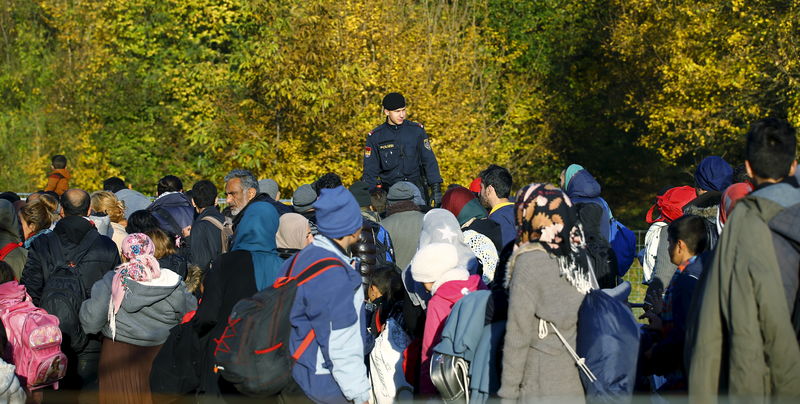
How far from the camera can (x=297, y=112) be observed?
21.3 metres

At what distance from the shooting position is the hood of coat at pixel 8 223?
29.1 feet

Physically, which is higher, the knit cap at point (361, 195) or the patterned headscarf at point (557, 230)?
the patterned headscarf at point (557, 230)

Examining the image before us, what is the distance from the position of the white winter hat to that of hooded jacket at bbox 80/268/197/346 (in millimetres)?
2110

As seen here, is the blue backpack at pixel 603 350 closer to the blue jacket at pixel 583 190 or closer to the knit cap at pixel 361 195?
the blue jacket at pixel 583 190

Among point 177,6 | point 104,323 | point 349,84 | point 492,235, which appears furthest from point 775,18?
point 104,323

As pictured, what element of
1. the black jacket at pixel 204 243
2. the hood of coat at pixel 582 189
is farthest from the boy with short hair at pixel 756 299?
the black jacket at pixel 204 243

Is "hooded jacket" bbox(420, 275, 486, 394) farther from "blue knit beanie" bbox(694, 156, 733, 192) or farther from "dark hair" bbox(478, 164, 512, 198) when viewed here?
"blue knit beanie" bbox(694, 156, 733, 192)

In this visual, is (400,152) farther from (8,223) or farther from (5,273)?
(5,273)

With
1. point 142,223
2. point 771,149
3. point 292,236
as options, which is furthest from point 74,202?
point 771,149

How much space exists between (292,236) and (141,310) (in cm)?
133

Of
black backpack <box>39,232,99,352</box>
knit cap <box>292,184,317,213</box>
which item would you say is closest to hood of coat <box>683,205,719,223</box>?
knit cap <box>292,184,317,213</box>

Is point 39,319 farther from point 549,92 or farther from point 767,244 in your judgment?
point 549,92

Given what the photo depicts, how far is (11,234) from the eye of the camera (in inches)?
354

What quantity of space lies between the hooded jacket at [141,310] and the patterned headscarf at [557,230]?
3.31 meters
